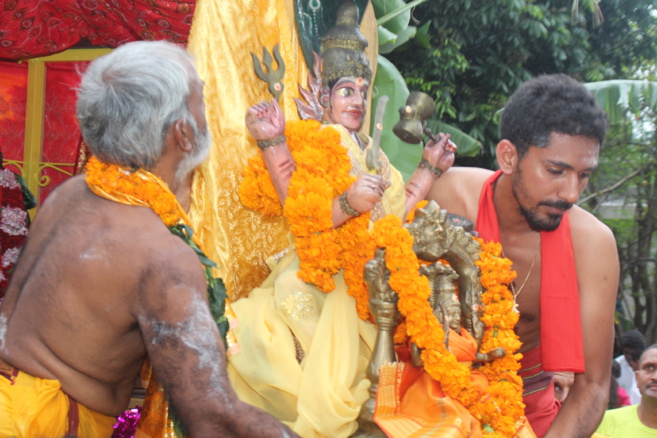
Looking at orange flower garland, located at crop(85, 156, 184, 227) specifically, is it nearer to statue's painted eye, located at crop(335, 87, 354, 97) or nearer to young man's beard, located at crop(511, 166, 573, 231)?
statue's painted eye, located at crop(335, 87, 354, 97)

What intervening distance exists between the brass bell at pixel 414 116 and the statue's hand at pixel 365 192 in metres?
0.32

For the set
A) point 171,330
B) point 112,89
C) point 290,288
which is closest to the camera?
point 171,330

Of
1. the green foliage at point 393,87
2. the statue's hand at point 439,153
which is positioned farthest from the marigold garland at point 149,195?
the green foliage at point 393,87

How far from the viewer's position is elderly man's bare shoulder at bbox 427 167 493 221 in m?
3.21

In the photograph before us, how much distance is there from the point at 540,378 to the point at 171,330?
2.01m

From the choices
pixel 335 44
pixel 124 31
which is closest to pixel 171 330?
pixel 335 44

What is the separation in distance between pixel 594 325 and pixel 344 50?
168 centimetres

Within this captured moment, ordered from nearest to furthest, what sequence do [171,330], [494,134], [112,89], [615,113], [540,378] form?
[171,330] < [112,89] < [540,378] < [615,113] < [494,134]

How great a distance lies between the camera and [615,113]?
6734 millimetres

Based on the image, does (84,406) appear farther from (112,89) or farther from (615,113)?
(615,113)

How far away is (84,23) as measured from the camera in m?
4.71

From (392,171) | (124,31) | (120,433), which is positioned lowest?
(120,433)

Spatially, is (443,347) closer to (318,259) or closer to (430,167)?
(318,259)

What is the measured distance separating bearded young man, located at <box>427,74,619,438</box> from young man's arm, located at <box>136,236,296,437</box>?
1.43 m
